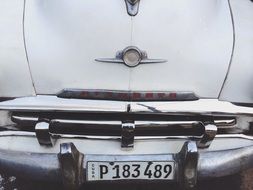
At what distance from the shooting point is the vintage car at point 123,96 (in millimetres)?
2578

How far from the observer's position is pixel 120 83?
262 cm

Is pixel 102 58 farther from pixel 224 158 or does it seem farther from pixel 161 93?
pixel 224 158

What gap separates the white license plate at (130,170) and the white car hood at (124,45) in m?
0.40

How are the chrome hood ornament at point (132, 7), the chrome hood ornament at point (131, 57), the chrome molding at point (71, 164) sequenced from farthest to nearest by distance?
the chrome hood ornament at point (132, 7)
the chrome hood ornament at point (131, 57)
the chrome molding at point (71, 164)

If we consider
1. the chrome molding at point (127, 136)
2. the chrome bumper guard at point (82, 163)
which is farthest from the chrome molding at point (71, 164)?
the chrome molding at point (127, 136)

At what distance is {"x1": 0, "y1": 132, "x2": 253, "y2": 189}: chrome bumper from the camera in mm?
2553

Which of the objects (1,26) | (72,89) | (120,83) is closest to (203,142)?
(120,83)

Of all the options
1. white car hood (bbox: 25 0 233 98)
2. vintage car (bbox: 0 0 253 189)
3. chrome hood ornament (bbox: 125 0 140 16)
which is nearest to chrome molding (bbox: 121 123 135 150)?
vintage car (bbox: 0 0 253 189)

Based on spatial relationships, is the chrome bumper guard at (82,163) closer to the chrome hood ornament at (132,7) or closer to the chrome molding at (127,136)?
the chrome molding at (127,136)

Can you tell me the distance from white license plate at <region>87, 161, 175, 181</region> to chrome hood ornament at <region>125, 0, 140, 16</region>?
0.83 metres

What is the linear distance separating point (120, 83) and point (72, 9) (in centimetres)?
54

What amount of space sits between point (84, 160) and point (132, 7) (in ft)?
2.91

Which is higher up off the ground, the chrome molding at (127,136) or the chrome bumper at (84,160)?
the chrome molding at (127,136)

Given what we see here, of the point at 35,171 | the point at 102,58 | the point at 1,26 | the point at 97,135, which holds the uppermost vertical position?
the point at 1,26
